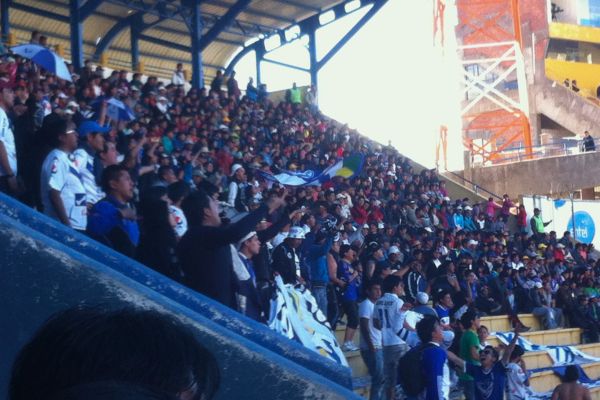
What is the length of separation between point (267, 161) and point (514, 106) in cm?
2244

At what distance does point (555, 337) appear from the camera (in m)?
15.9

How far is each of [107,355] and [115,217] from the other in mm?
4443

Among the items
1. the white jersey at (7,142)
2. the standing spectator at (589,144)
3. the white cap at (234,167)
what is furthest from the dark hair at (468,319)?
the standing spectator at (589,144)

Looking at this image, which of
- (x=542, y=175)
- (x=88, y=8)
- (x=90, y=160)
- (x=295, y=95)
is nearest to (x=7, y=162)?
(x=90, y=160)

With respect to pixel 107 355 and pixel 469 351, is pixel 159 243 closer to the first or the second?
pixel 107 355

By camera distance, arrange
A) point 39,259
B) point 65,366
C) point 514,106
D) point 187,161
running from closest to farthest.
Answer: point 65,366
point 39,259
point 187,161
point 514,106

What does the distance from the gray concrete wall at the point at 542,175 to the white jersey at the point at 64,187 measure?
2538 cm

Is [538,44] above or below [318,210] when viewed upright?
above

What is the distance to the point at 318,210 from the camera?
16094mm

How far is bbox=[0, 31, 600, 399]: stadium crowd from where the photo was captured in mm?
5543

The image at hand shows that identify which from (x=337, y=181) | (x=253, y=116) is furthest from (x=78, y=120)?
(x=253, y=116)

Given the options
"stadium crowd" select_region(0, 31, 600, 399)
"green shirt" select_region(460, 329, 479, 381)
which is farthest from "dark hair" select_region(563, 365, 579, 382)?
"green shirt" select_region(460, 329, 479, 381)

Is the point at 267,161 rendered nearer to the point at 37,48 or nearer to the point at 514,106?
the point at 37,48

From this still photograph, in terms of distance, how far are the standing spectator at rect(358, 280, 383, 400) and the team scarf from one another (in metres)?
2.93
